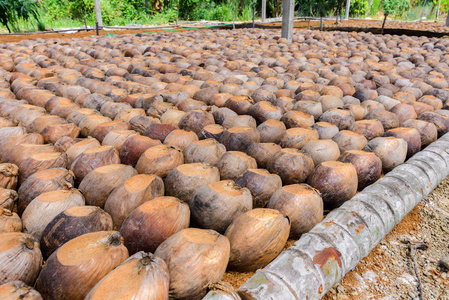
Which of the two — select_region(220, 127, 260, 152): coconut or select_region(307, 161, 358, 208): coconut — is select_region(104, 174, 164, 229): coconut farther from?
select_region(307, 161, 358, 208): coconut

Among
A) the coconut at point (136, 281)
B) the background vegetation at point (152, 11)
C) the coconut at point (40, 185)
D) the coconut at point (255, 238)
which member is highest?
the background vegetation at point (152, 11)

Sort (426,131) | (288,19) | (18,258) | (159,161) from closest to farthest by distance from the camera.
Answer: (18,258) → (159,161) → (426,131) → (288,19)

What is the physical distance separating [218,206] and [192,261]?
1.21ft

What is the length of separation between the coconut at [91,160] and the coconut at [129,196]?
0.39 metres

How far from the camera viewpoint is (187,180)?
177 cm

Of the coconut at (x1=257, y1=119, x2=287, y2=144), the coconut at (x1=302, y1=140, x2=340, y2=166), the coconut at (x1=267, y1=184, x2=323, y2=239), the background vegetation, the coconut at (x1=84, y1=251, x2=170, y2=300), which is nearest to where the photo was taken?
the coconut at (x1=84, y1=251, x2=170, y2=300)

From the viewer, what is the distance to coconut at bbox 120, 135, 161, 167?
212 cm

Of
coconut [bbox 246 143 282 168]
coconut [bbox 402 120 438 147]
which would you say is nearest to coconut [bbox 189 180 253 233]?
coconut [bbox 246 143 282 168]

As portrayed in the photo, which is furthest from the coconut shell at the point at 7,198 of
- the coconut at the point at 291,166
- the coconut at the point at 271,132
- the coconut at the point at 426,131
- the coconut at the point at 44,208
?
the coconut at the point at 426,131

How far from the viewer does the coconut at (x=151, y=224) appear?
4.61ft

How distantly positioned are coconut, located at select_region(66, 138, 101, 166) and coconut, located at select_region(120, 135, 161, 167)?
0.22m

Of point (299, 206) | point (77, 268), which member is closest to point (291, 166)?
point (299, 206)

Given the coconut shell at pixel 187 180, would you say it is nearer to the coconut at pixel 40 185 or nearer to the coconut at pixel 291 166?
the coconut at pixel 291 166

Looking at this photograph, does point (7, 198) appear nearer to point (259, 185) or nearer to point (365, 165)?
point (259, 185)
